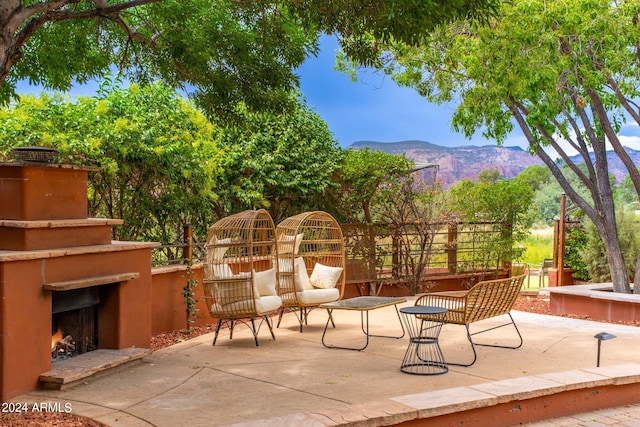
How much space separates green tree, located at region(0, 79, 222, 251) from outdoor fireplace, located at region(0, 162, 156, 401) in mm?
1944

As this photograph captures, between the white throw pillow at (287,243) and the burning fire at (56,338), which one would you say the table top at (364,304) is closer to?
the white throw pillow at (287,243)

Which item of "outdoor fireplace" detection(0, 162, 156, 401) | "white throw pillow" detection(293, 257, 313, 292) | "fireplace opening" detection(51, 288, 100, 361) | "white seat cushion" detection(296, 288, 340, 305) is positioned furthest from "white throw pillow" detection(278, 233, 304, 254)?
"fireplace opening" detection(51, 288, 100, 361)

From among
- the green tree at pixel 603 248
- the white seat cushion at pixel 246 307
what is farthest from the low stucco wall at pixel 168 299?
the green tree at pixel 603 248

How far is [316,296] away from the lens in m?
7.95

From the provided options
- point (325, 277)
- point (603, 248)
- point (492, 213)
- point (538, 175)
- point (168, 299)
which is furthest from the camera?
point (538, 175)

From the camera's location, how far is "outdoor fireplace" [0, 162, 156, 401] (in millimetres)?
4938

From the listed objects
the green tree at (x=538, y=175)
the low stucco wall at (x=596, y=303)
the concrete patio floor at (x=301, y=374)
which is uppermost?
the green tree at (x=538, y=175)

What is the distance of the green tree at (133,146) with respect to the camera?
7750 mm

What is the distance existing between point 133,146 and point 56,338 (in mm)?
2988

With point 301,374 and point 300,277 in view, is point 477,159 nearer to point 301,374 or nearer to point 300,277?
point 300,277

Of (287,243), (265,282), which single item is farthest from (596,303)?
(265,282)

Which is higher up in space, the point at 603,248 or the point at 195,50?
the point at 195,50

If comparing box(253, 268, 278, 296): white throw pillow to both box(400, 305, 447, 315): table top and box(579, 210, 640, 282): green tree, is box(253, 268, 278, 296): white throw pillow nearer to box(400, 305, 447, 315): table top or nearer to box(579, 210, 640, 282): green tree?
box(400, 305, 447, 315): table top

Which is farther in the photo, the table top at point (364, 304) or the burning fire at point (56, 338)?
the table top at point (364, 304)
